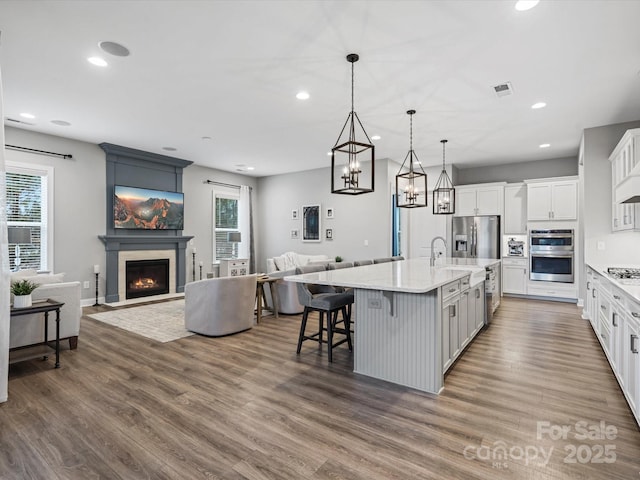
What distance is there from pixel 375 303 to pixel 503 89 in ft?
9.52

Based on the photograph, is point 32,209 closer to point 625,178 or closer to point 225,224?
point 225,224

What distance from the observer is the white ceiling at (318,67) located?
260cm

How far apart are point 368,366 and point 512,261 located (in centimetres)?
543

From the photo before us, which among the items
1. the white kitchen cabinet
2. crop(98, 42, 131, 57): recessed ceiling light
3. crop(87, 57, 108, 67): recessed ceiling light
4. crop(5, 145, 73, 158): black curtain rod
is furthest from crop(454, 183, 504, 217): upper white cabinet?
crop(5, 145, 73, 158): black curtain rod

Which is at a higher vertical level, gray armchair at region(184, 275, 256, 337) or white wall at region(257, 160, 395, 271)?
white wall at region(257, 160, 395, 271)

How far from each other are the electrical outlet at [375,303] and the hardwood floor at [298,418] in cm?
63

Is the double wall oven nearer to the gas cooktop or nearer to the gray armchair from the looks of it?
the gas cooktop

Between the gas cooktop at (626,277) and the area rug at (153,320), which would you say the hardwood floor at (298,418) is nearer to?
the area rug at (153,320)

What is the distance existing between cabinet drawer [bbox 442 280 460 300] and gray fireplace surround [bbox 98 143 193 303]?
6039mm

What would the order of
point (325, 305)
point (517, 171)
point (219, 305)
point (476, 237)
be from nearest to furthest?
point (325, 305)
point (219, 305)
point (476, 237)
point (517, 171)

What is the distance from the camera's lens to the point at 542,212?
668 cm

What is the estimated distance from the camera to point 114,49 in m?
3.09

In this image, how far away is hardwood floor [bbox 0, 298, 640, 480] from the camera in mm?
1850

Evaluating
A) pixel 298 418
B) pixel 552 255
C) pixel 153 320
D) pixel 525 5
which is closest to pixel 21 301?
pixel 153 320
